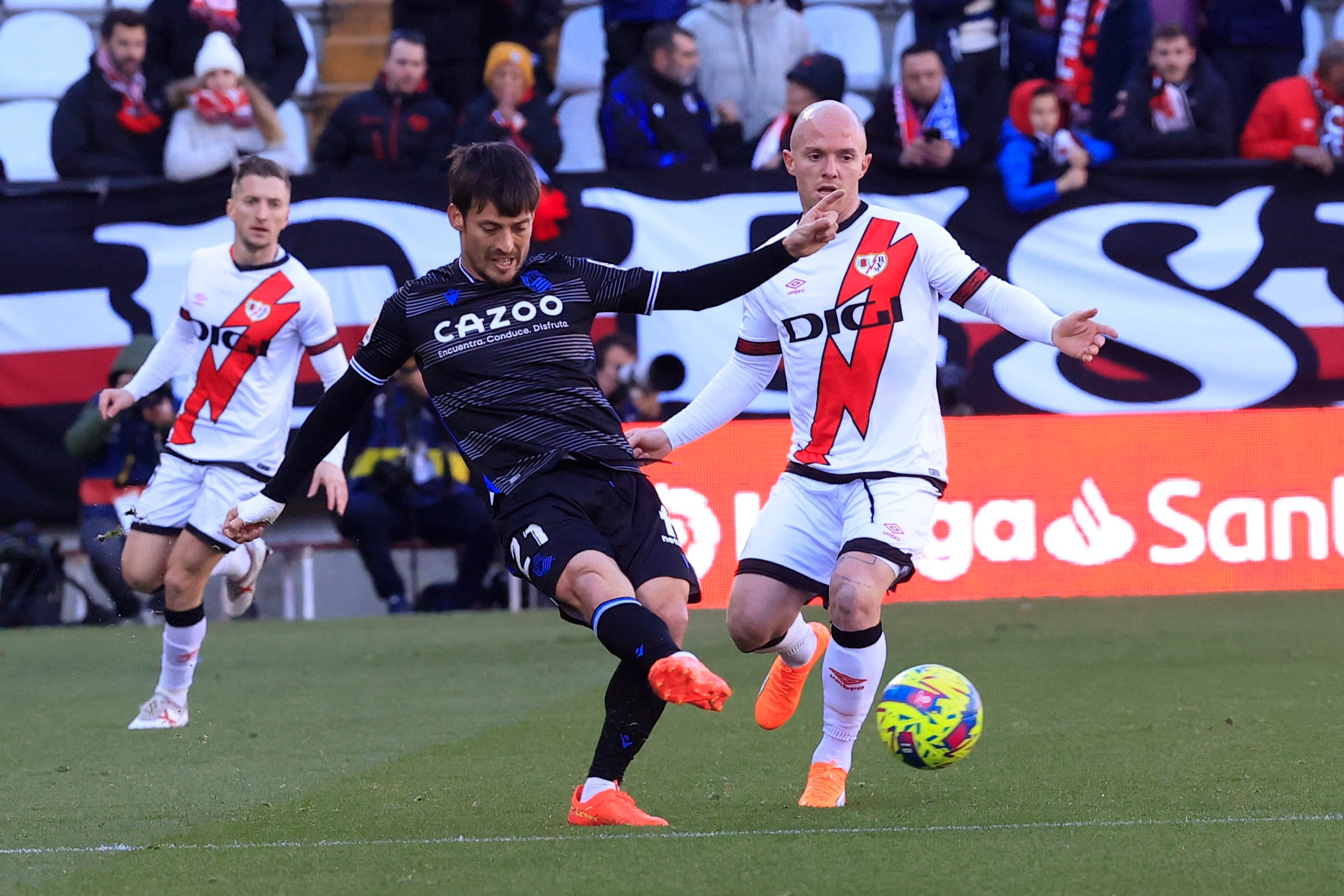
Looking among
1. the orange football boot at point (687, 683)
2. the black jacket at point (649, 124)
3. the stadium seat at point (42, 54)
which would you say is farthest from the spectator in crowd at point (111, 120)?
the orange football boot at point (687, 683)

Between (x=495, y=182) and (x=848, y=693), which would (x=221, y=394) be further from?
(x=848, y=693)

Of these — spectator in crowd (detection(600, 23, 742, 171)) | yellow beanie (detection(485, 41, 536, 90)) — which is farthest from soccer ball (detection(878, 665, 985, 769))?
yellow beanie (detection(485, 41, 536, 90))

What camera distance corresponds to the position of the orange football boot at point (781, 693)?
20.4 feet

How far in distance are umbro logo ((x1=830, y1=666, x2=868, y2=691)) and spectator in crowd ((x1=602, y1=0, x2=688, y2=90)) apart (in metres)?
8.82

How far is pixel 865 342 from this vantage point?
5.76 metres

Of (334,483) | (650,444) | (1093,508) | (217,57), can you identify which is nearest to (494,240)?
(650,444)

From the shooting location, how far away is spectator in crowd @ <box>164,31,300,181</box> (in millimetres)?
12695

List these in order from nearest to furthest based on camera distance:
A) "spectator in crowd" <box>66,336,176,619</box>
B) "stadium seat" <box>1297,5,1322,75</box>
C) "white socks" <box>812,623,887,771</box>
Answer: "white socks" <box>812,623,887,771</box>, "spectator in crowd" <box>66,336,176,619</box>, "stadium seat" <box>1297,5,1322,75</box>

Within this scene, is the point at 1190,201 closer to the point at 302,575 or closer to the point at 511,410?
the point at 302,575

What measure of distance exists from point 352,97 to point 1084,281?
5.42 m

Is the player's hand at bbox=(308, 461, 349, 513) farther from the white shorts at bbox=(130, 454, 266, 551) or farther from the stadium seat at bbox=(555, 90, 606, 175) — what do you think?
the stadium seat at bbox=(555, 90, 606, 175)

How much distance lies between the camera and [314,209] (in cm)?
1263

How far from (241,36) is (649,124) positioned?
3.20 metres

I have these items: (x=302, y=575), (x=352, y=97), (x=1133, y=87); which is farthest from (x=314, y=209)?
(x=1133, y=87)
